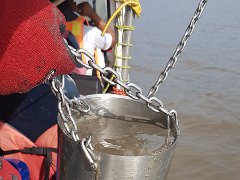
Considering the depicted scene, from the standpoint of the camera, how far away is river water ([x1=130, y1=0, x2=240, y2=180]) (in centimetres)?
403

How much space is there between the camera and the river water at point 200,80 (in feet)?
13.2

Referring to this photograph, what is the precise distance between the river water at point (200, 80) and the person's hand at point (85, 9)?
1704mm

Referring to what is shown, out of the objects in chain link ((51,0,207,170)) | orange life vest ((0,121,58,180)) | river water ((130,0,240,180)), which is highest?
chain link ((51,0,207,170))

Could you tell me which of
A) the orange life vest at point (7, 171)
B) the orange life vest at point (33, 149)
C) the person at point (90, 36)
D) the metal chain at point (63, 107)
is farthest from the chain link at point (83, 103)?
the person at point (90, 36)

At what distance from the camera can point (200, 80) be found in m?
6.52

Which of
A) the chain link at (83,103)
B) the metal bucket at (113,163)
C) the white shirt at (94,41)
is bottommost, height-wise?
the white shirt at (94,41)

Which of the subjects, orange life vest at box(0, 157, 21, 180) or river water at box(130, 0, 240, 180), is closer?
orange life vest at box(0, 157, 21, 180)

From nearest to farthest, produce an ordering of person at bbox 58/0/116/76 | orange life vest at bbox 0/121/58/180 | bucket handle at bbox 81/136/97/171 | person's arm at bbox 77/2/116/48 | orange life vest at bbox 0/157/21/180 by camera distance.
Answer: bucket handle at bbox 81/136/97/171, orange life vest at bbox 0/157/21/180, orange life vest at bbox 0/121/58/180, person at bbox 58/0/116/76, person's arm at bbox 77/2/116/48

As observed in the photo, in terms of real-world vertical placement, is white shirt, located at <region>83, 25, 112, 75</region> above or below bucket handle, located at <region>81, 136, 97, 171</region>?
below

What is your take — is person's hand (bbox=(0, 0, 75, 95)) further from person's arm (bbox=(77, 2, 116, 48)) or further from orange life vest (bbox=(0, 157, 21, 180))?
person's arm (bbox=(77, 2, 116, 48))

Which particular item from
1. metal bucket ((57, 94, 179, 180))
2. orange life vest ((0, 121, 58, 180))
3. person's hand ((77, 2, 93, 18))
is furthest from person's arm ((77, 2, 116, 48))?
metal bucket ((57, 94, 179, 180))

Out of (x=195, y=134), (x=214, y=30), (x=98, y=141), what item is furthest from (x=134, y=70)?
(x=98, y=141)

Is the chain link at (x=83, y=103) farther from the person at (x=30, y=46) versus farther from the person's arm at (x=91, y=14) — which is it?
the person's arm at (x=91, y=14)

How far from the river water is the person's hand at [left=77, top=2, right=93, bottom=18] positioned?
1704 millimetres
